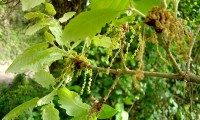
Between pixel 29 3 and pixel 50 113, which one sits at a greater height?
pixel 29 3

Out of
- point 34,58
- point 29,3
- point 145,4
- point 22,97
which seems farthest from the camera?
point 22,97

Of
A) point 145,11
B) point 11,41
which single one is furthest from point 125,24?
point 11,41

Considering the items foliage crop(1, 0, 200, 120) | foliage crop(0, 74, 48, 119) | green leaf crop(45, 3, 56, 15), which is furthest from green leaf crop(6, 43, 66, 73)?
foliage crop(0, 74, 48, 119)

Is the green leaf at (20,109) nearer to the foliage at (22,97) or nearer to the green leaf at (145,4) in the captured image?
the green leaf at (145,4)

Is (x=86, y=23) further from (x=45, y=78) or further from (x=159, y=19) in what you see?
(x=45, y=78)

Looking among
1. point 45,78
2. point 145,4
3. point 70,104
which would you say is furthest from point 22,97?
point 145,4

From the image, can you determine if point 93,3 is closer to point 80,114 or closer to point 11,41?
point 80,114
